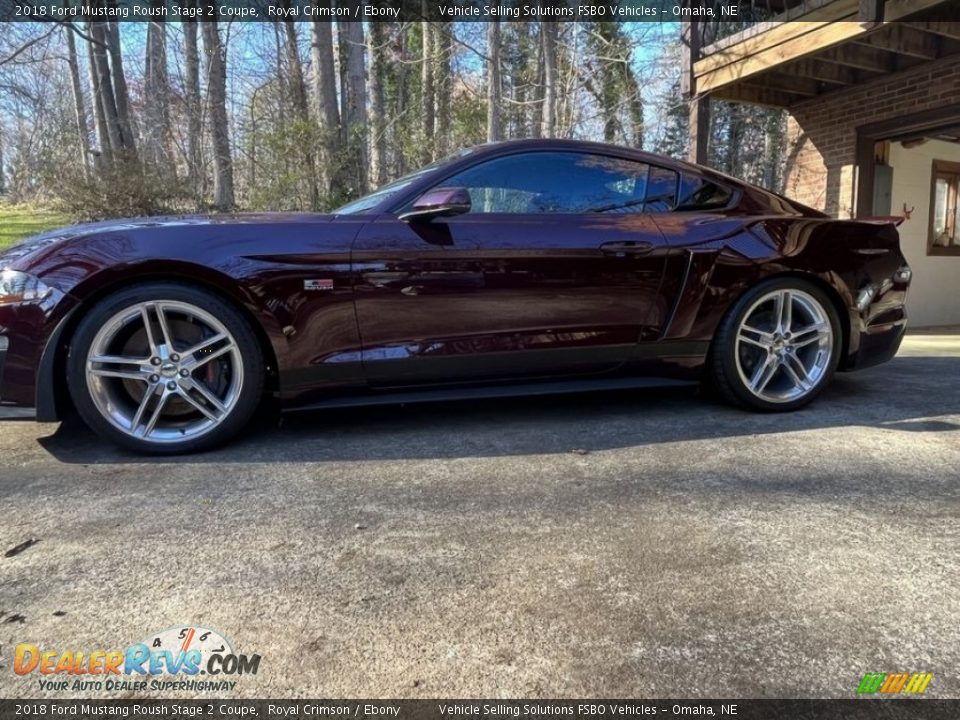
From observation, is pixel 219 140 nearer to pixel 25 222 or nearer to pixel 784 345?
pixel 25 222

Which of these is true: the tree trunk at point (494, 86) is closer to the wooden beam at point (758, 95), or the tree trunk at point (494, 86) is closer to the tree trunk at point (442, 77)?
the tree trunk at point (442, 77)

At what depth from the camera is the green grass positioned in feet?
40.8

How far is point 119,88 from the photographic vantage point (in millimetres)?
13094

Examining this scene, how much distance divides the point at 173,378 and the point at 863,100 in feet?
27.8

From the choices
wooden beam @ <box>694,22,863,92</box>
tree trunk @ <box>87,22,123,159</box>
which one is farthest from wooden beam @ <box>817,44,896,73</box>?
tree trunk @ <box>87,22,123,159</box>

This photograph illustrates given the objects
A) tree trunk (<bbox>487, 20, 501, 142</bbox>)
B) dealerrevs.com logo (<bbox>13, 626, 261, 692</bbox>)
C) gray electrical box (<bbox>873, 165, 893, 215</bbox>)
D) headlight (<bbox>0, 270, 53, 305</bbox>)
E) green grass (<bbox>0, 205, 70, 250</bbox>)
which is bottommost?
dealerrevs.com logo (<bbox>13, 626, 261, 692</bbox>)

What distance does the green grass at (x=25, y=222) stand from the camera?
12441 millimetres

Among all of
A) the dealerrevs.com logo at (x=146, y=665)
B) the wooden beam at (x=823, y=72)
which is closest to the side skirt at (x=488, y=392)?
the dealerrevs.com logo at (x=146, y=665)

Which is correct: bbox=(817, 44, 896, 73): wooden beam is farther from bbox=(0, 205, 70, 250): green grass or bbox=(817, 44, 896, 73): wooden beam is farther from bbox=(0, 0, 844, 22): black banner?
bbox=(0, 205, 70, 250): green grass

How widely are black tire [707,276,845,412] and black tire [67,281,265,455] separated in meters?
2.38

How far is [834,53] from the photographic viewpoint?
21.7 feet

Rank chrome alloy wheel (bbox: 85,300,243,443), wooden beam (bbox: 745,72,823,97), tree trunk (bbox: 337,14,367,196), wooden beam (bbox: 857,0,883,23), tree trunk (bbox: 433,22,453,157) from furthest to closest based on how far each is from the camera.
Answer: tree trunk (bbox: 433,22,453,157)
tree trunk (bbox: 337,14,367,196)
wooden beam (bbox: 745,72,823,97)
wooden beam (bbox: 857,0,883,23)
chrome alloy wheel (bbox: 85,300,243,443)

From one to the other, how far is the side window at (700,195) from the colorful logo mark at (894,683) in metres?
2.51

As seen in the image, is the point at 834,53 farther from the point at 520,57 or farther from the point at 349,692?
the point at 520,57
